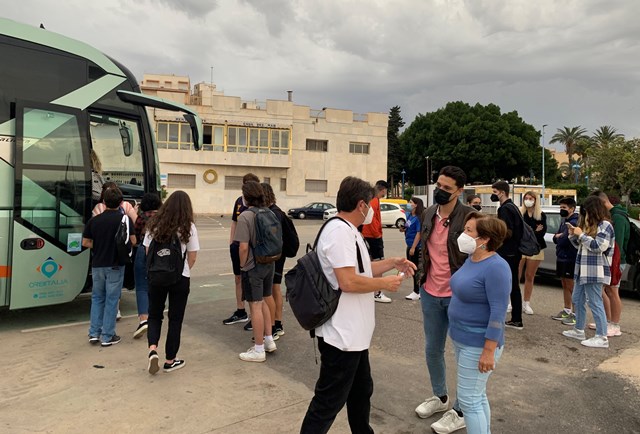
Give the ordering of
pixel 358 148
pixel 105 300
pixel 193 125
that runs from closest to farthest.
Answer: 1. pixel 105 300
2. pixel 193 125
3. pixel 358 148

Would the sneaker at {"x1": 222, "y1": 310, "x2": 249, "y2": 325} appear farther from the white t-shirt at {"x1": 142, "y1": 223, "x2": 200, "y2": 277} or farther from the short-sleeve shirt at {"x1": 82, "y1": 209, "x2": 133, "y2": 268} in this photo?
the white t-shirt at {"x1": 142, "y1": 223, "x2": 200, "y2": 277}

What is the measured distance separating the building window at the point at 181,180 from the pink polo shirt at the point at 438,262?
123 feet

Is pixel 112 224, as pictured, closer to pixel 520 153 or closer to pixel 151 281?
pixel 151 281

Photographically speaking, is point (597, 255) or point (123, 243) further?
point (597, 255)

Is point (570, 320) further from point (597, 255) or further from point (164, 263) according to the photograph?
point (164, 263)

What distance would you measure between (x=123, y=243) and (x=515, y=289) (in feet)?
16.2

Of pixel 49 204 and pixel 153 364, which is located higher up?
pixel 49 204

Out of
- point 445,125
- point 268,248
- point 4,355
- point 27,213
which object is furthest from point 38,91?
point 445,125

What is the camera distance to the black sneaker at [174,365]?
451 centimetres

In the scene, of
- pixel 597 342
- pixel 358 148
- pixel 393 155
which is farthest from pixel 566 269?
pixel 393 155

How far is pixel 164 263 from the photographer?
14.2 ft

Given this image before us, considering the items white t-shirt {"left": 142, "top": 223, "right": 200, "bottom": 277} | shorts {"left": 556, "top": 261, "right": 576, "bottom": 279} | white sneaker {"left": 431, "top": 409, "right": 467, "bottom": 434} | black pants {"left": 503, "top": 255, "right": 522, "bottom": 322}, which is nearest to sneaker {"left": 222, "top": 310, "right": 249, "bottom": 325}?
white t-shirt {"left": 142, "top": 223, "right": 200, "bottom": 277}

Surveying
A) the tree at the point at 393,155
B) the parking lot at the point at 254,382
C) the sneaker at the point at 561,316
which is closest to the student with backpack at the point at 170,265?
the parking lot at the point at 254,382

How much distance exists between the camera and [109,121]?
667 centimetres
